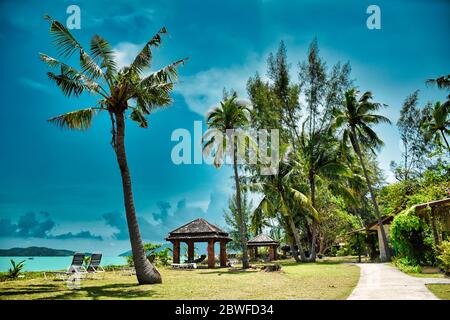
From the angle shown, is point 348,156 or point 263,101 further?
point 348,156

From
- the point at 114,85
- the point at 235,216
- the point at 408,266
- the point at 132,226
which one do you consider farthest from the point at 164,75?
the point at 235,216

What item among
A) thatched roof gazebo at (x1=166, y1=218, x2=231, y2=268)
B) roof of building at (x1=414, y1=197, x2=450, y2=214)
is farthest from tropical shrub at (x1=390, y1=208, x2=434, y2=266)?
thatched roof gazebo at (x1=166, y1=218, x2=231, y2=268)

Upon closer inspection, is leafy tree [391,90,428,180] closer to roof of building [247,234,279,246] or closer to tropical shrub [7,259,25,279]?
roof of building [247,234,279,246]

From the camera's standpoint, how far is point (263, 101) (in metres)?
27.8

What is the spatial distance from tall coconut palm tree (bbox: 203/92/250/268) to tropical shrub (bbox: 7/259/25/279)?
10.9 metres

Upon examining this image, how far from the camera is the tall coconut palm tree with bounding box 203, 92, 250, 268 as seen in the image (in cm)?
2078

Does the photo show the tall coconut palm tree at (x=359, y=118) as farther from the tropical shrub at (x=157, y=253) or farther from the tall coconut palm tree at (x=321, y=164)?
the tropical shrub at (x=157, y=253)

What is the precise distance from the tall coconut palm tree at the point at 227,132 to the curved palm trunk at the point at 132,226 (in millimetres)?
9155

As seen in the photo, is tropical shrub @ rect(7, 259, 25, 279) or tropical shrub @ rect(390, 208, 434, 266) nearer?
tropical shrub @ rect(390, 208, 434, 266)

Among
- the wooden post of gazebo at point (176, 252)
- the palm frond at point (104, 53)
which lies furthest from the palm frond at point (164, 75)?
the wooden post of gazebo at point (176, 252)

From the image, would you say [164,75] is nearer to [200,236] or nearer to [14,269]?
[14,269]

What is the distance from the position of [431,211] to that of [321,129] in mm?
16013
